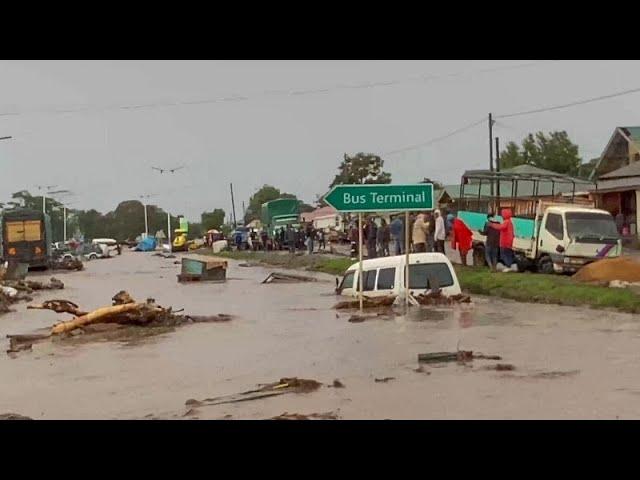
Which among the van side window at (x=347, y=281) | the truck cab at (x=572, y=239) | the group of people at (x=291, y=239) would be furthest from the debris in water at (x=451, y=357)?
the group of people at (x=291, y=239)

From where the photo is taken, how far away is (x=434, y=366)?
11.6m

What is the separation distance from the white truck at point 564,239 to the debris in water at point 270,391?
1542 centimetres

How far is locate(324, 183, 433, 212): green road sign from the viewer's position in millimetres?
16859

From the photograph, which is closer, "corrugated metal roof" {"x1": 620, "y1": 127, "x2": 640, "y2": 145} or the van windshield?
the van windshield

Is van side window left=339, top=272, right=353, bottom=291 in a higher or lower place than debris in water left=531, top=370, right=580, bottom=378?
higher

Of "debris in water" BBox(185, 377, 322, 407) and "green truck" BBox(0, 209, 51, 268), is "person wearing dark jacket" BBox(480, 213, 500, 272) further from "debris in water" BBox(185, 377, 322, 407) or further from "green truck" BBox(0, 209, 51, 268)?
"green truck" BBox(0, 209, 51, 268)

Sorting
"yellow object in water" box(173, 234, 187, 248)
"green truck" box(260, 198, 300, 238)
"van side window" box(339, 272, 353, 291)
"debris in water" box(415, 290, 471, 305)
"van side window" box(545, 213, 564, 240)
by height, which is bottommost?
"debris in water" box(415, 290, 471, 305)

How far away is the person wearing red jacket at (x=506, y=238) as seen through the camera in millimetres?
24820

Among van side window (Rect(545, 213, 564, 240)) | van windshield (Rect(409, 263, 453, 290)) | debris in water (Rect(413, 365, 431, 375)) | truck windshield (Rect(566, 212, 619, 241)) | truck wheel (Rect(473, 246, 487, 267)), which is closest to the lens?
debris in water (Rect(413, 365, 431, 375))

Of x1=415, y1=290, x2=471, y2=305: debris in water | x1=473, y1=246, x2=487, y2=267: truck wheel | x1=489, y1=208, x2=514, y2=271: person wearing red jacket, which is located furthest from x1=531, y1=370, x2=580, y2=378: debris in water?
x1=473, y1=246, x2=487, y2=267: truck wheel

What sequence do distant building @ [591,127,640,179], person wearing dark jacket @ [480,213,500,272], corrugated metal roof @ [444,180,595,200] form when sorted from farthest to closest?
1. distant building @ [591,127,640,179]
2. corrugated metal roof @ [444,180,595,200]
3. person wearing dark jacket @ [480,213,500,272]

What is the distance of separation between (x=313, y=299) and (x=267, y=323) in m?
4.90
